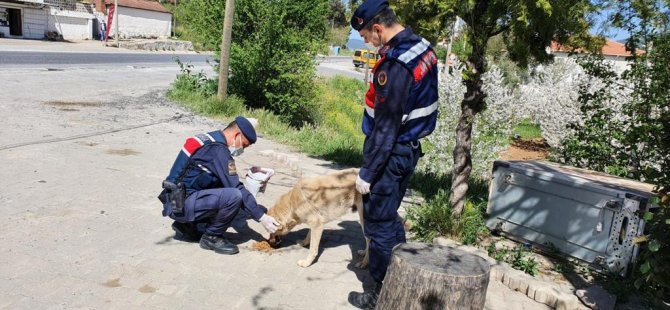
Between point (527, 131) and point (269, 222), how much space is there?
18.7m

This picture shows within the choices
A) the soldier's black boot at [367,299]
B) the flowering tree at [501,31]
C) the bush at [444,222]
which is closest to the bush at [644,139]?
the flowering tree at [501,31]

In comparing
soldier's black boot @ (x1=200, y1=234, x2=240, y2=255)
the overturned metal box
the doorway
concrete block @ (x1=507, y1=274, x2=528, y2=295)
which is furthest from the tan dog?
the doorway

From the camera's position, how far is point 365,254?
4.78 m

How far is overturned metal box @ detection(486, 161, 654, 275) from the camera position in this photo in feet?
14.7

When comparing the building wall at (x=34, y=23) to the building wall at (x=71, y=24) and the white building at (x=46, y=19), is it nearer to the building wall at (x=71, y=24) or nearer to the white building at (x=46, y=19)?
the white building at (x=46, y=19)

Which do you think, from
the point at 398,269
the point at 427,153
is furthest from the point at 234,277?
the point at 427,153

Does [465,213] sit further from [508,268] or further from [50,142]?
[50,142]

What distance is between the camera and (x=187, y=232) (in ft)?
15.8

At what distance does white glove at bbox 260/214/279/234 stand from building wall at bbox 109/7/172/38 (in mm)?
50368

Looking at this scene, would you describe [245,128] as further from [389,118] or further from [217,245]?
[389,118]

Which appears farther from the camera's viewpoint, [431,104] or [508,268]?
[508,268]

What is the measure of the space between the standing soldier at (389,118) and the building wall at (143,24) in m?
51.2

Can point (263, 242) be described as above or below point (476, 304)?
below

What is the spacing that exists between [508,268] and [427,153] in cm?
572
